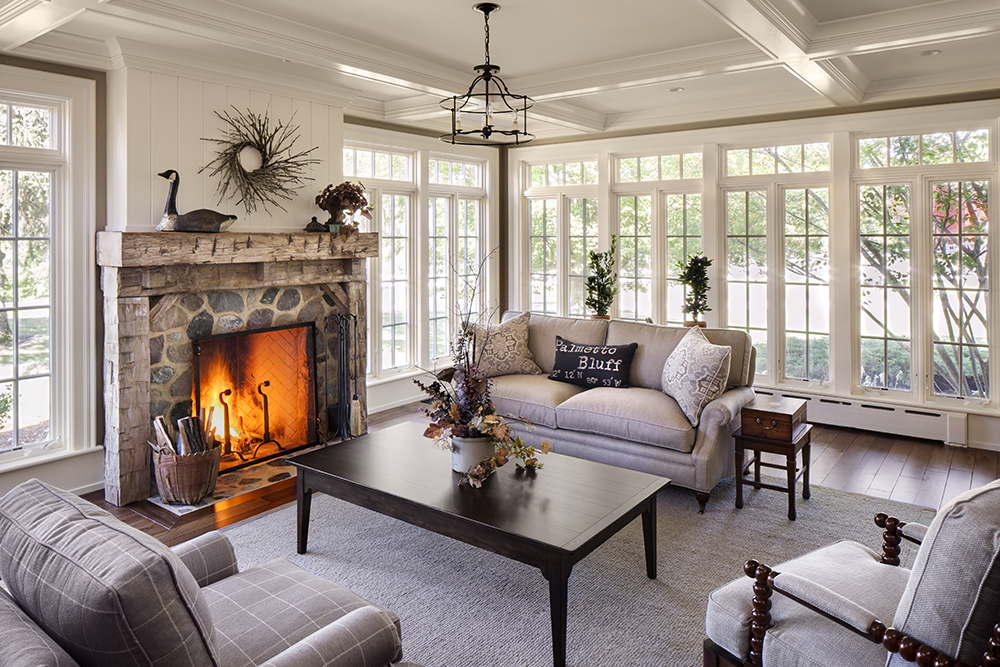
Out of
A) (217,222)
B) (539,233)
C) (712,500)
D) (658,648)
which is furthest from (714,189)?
(658,648)

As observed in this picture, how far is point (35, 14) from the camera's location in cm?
310

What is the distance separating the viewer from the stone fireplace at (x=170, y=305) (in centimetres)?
404

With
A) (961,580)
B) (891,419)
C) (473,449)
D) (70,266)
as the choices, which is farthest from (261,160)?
(891,419)

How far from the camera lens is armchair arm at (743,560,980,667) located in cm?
155

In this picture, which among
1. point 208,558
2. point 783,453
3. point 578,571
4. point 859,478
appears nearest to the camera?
point 208,558

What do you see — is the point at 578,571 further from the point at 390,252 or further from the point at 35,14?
the point at 390,252

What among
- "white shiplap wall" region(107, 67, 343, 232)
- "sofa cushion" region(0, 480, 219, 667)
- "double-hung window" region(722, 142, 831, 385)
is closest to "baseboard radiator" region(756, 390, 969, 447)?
"double-hung window" region(722, 142, 831, 385)

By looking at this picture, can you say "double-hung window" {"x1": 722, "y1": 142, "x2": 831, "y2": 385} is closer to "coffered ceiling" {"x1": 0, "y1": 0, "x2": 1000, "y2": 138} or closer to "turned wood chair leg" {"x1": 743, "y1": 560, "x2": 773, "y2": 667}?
"coffered ceiling" {"x1": 0, "y1": 0, "x2": 1000, "y2": 138}

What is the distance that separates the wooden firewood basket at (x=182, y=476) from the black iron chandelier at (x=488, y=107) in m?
2.37

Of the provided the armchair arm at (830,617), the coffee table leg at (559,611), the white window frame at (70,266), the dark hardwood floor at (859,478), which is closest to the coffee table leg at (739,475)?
the dark hardwood floor at (859,478)

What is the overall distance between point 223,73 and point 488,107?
2.12 metres

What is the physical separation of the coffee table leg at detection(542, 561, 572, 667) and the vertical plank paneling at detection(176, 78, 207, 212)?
10.8ft

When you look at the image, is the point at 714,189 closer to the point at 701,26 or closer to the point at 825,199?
the point at 825,199

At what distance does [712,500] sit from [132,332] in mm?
3583
